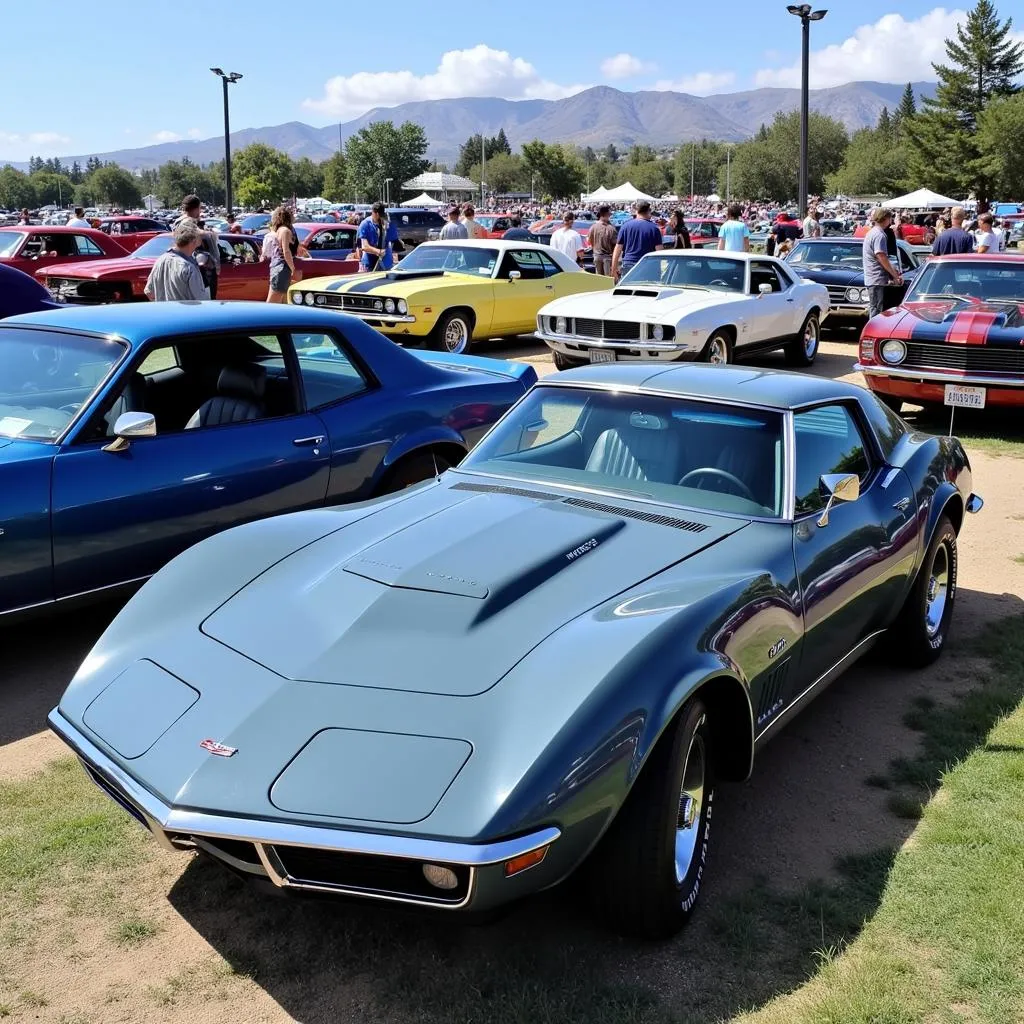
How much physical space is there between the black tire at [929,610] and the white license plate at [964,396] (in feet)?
16.5

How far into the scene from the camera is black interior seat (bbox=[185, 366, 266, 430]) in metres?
5.56

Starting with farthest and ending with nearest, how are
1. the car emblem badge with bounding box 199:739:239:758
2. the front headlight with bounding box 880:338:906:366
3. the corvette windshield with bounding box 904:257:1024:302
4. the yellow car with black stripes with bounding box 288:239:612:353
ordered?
the yellow car with black stripes with bounding box 288:239:612:353
the corvette windshield with bounding box 904:257:1024:302
the front headlight with bounding box 880:338:906:366
the car emblem badge with bounding box 199:739:239:758

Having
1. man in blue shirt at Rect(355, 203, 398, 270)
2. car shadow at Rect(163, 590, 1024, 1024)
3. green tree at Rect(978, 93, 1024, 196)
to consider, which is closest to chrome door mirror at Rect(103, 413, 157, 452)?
car shadow at Rect(163, 590, 1024, 1024)

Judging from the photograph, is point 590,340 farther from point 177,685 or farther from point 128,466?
point 177,685

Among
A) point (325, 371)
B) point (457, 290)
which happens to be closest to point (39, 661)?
point (325, 371)

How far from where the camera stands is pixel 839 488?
3.99 m

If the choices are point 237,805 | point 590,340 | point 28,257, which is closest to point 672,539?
point 237,805

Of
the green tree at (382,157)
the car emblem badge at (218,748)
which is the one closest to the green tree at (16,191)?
the green tree at (382,157)

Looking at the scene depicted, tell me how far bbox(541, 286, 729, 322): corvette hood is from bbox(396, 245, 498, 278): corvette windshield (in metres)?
2.01

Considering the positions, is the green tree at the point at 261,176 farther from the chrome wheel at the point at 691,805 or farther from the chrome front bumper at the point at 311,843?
the chrome front bumper at the point at 311,843

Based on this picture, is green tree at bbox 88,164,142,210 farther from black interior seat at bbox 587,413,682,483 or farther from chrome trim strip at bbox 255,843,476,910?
chrome trim strip at bbox 255,843,476,910

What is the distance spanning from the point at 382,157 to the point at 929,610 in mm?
112435

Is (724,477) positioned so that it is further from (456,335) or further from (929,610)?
(456,335)

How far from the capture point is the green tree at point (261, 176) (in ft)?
353
